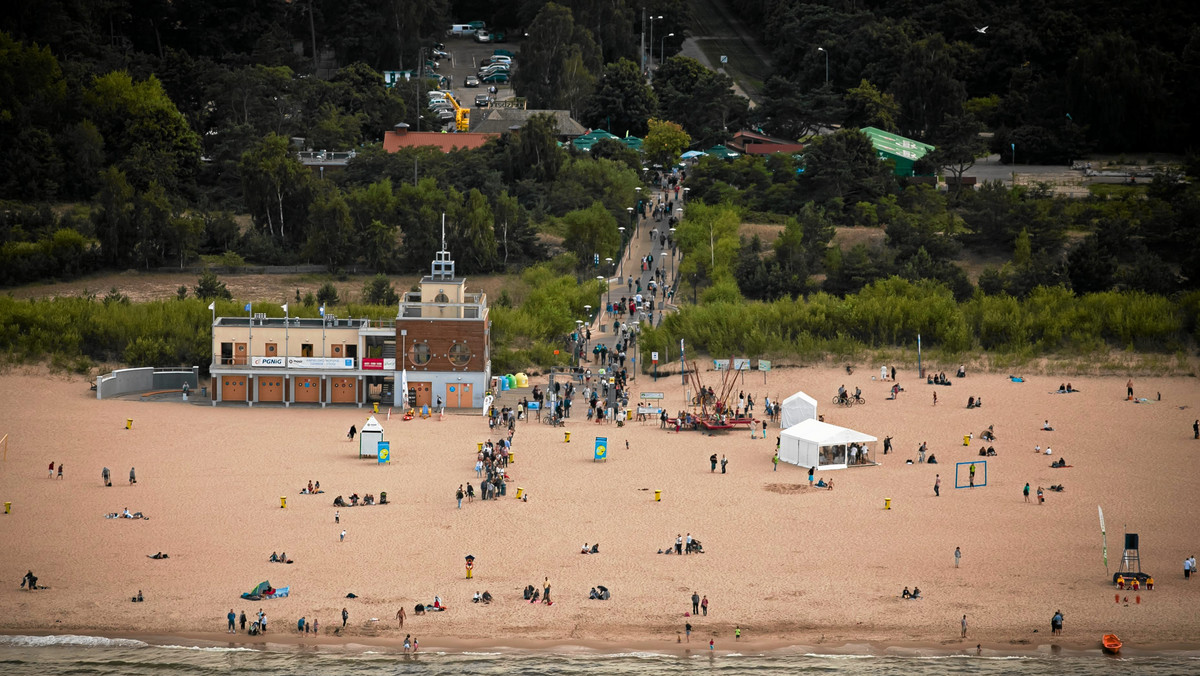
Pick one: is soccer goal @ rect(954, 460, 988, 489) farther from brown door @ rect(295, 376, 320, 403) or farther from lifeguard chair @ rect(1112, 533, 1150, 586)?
brown door @ rect(295, 376, 320, 403)

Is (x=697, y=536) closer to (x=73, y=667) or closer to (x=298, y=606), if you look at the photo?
(x=298, y=606)

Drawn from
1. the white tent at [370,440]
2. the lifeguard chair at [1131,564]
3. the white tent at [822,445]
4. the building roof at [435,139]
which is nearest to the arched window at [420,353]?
the white tent at [370,440]

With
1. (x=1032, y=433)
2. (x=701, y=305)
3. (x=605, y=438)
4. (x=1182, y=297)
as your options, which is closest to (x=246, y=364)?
(x=605, y=438)

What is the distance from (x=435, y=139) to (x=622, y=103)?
49.7 feet

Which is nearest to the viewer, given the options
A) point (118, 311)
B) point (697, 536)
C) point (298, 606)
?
point (298, 606)

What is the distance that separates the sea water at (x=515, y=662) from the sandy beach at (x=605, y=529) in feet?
2.42

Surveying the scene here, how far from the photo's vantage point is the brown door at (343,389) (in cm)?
7531

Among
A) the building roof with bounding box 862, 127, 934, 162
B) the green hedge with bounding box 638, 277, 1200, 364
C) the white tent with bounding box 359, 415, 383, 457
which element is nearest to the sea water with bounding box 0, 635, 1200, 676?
the white tent with bounding box 359, 415, 383, 457

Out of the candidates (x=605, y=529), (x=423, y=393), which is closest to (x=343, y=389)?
(x=423, y=393)

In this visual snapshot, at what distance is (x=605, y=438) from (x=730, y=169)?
147ft

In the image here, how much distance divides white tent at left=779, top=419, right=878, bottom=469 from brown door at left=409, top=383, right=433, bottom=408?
55.9 ft

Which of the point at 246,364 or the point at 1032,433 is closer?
the point at 1032,433

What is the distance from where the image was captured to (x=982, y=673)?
47.8 metres

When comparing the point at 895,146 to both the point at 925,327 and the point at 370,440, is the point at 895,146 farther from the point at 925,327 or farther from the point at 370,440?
the point at 370,440
